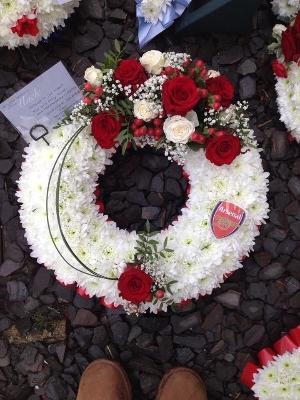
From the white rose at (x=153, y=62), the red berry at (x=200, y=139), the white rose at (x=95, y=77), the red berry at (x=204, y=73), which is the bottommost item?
the red berry at (x=200, y=139)

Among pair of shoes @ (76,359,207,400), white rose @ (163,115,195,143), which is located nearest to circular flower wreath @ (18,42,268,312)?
white rose @ (163,115,195,143)

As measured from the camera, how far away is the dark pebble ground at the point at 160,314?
160 cm

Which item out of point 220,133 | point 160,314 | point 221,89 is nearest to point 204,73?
point 221,89

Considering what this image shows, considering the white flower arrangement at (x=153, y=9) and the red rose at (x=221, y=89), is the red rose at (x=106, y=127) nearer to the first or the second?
the red rose at (x=221, y=89)

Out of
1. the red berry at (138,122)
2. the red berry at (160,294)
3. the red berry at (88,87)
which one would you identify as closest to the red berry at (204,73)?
the red berry at (138,122)

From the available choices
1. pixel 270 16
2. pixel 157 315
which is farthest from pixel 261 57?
pixel 157 315

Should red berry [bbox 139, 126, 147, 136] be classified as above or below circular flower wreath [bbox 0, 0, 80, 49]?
below

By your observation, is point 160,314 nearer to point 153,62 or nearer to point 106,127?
point 106,127

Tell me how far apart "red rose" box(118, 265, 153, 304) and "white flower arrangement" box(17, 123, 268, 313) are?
0.06 m

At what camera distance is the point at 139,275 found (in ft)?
4.10

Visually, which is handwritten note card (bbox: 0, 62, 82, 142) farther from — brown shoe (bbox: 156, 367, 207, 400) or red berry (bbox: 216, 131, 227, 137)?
brown shoe (bbox: 156, 367, 207, 400)

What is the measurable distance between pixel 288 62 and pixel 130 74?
574mm

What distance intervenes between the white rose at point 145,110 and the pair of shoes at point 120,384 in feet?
3.01

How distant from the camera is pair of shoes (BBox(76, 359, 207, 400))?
5.18ft
